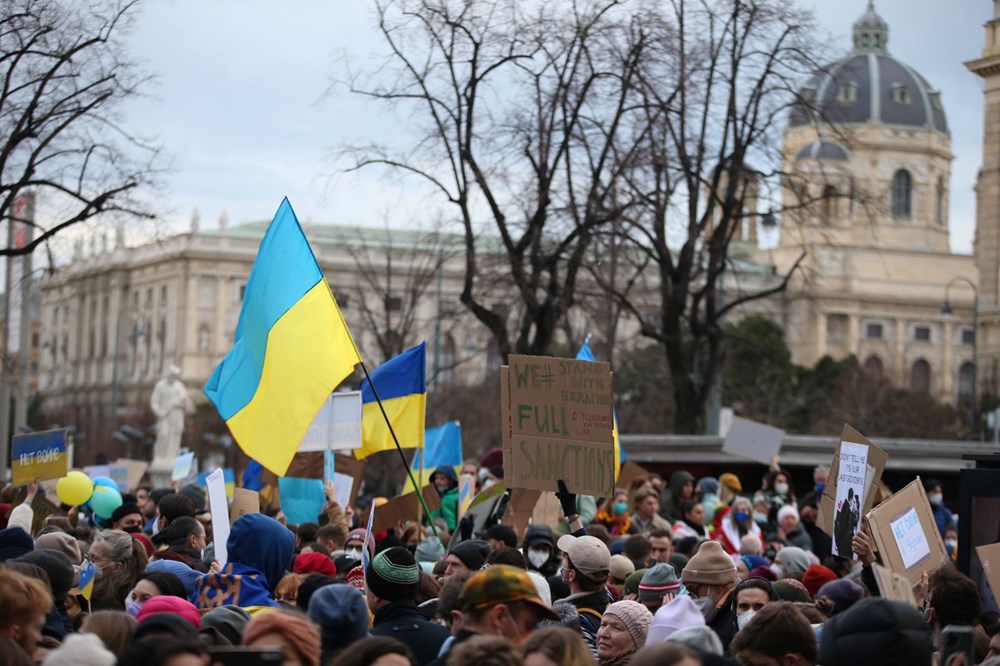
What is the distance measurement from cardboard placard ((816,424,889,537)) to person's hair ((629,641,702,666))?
3858 millimetres

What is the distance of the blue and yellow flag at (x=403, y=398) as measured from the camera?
11.9m

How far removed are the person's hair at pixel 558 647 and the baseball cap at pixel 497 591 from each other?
0.47 m

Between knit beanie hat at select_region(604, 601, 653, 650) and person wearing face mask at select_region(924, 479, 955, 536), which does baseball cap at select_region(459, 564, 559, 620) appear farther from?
person wearing face mask at select_region(924, 479, 955, 536)

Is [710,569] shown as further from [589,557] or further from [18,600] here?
[18,600]

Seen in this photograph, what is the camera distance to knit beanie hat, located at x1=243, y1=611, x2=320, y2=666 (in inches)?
208

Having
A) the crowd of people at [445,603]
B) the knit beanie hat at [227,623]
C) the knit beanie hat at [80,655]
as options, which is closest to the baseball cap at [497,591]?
the crowd of people at [445,603]

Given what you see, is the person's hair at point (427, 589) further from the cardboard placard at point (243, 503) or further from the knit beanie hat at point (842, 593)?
the cardboard placard at point (243, 503)

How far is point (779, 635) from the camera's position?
5.91m

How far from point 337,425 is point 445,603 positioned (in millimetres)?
6562

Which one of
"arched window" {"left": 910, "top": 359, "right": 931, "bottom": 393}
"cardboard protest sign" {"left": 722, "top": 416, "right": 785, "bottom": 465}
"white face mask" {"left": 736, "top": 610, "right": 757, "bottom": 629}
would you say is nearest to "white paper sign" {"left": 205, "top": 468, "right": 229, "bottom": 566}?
"white face mask" {"left": 736, "top": 610, "right": 757, "bottom": 629}

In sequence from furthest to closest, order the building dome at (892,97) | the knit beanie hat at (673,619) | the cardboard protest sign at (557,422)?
the building dome at (892,97), the cardboard protest sign at (557,422), the knit beanie hat at (673,619)

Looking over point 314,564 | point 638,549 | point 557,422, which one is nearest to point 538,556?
point 638,549

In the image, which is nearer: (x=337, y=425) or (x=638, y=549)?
(x=638, y=549)

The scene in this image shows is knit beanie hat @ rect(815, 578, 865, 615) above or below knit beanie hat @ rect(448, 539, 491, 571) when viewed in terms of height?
below
